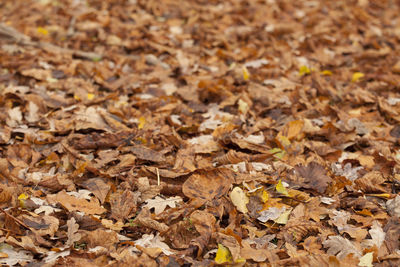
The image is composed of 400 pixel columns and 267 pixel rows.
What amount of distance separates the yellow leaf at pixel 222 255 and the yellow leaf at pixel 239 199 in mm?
369

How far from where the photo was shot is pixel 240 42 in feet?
16.7

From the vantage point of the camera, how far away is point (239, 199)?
2539mm

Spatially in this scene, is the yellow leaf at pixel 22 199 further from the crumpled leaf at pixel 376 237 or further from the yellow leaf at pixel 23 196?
the crumpled leaf at pixel 376 237

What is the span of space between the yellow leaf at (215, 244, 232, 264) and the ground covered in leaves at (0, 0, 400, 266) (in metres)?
0.01

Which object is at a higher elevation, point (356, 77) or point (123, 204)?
point (356, 77)

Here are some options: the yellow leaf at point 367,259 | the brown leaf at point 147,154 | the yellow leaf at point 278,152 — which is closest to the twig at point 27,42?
the brown leaf at point 147,154

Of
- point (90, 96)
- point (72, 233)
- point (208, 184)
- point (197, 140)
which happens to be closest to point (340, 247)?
point (208, 184)

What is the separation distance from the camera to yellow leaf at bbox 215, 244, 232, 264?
2.12 m

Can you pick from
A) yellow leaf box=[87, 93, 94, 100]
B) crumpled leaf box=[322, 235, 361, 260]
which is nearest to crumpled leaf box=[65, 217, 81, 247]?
crumpled leaf box=[322, 235, 361, 260]

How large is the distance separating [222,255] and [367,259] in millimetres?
769

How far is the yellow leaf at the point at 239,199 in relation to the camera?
250 centimetres

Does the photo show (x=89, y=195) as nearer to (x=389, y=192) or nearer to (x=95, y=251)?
(x=95, y=251)

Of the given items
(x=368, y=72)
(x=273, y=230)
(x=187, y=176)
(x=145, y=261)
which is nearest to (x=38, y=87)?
(x=187, y=176)

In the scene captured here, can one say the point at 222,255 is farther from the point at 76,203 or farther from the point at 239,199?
the point at 76,203
